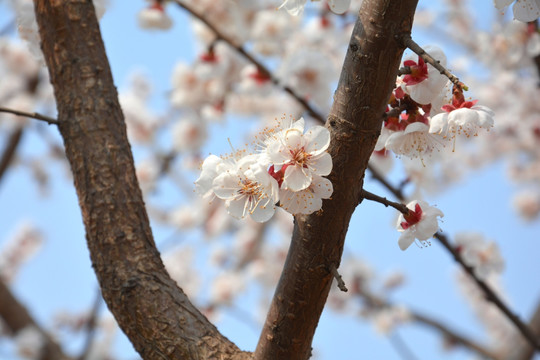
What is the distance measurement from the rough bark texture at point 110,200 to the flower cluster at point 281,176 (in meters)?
0.23

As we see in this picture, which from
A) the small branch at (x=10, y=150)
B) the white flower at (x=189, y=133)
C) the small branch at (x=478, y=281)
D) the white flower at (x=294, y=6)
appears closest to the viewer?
the white flower at (x=294, y=6)

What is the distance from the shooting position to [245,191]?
3.01 ft

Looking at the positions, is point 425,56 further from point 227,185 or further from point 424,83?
point 227,185

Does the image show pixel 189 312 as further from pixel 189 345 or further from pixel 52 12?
pixel 52 12

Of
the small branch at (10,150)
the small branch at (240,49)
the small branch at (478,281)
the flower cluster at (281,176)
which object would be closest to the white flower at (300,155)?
the flower cluster at (281,176)

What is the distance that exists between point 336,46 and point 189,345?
13.2ft

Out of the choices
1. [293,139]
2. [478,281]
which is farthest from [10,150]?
[293,139]

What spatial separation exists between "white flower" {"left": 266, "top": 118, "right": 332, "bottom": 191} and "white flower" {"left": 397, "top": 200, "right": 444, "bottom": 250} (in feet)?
0.79

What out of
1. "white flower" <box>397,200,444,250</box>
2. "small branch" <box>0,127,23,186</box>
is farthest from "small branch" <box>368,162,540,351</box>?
"small branch" <box>0,127,23,186</box>

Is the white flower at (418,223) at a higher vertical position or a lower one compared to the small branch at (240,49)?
lower

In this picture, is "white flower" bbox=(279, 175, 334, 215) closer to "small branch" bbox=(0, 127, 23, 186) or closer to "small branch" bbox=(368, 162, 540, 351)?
"small branch" bbox=(368, 162, 540, 351)

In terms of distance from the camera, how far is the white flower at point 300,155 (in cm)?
83

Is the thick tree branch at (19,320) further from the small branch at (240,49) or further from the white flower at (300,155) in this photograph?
the white flower at (300,155)

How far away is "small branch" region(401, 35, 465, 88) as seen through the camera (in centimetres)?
80
